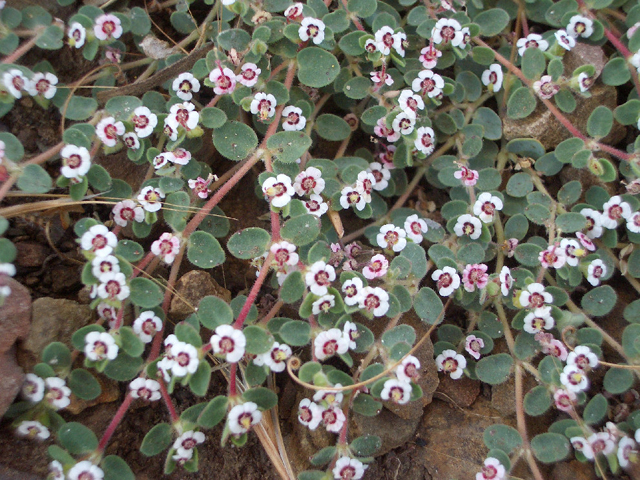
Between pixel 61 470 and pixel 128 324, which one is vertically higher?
pixel 128 324

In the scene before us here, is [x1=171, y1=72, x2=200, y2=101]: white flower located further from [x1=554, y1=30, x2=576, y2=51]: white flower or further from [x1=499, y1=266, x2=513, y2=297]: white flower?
[x1=554, y1=30, x2=576, y2=51]: white flower

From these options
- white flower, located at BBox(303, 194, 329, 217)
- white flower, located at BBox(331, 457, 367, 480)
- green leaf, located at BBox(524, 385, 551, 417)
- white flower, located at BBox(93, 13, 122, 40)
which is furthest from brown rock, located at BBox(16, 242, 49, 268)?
green leaf, located at BBox(524, 385, 551, 417)

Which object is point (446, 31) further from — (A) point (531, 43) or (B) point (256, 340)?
(B) point (256, 340)

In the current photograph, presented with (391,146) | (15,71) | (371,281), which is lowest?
(371,281)

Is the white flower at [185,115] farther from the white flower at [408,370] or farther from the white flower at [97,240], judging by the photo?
the white flower at [408,370]

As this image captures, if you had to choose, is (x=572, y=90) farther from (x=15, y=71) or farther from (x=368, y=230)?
(x=15, y=71)

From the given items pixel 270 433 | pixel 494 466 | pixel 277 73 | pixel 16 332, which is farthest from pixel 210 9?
pixel 494 466
